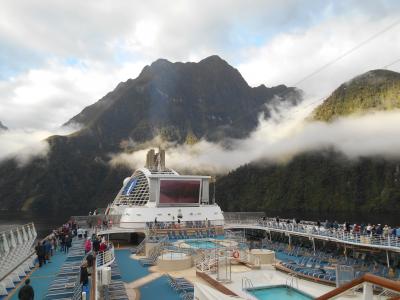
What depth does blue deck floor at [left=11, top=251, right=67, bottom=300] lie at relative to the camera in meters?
11.4

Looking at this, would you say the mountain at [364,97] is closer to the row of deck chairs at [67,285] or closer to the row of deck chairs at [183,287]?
the row of deck chairs at [183,287]

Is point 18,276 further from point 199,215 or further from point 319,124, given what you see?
point 319,124

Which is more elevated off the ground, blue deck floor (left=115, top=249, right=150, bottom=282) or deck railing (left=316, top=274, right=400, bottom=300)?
deck railing (left=316, top=274, right=400, bottom=300)

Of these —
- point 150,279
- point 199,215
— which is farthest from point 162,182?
point 150,279

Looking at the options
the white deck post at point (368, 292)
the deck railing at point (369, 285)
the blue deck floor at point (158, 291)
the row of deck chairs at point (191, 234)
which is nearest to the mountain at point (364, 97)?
the row of deck chairs at point (191, 234)

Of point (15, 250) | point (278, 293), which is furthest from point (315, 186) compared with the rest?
point (15, 250)

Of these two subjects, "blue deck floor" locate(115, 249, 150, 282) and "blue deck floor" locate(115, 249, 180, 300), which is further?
"blue deck floor" locate(115, 249, 150, 282)

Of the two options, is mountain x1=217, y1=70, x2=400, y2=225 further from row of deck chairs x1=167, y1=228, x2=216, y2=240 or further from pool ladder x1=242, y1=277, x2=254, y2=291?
pool ladder x1=242, y1=277, x2=254, y2=291

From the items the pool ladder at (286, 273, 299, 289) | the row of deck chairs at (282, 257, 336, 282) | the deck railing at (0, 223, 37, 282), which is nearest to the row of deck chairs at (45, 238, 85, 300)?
the deck railing at (0, 223, 37, 282)

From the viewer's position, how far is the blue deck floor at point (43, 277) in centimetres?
1138

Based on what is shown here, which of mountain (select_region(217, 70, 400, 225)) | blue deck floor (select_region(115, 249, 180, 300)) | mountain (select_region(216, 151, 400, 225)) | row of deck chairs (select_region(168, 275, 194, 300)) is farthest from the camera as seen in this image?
mountain (select_region(217, 70, 400, 225))

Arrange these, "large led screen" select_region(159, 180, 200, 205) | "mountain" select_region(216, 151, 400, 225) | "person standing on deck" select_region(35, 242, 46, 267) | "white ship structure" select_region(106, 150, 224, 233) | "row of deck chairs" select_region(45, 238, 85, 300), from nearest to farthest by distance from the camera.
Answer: "row of deck chairs" select_region(45, 238, 85, 300) < "person standing on deck" select_region(35, 242, 46, 267) < "white ship structure" select_region(106, 150, 224, 233) < "large led screen" select_region(159, 180, 200, 205) < "mountain" select_region(216, 151, 400, 225)

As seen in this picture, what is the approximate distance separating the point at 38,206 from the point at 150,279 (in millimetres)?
151966

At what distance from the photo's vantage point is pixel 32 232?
683 inches
